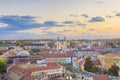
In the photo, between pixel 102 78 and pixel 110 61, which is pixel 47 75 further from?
pixel 110 61

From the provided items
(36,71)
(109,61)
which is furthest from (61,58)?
(36,71)

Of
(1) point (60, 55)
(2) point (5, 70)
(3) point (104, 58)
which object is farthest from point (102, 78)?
(1) point (60, 55)

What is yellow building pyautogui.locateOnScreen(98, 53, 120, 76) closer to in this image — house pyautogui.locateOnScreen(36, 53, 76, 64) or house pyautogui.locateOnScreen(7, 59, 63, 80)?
house pyautogui.locateOnScreen(36, 53, 76, 64)

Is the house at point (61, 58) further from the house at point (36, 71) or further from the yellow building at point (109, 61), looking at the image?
the house at point (36, 71)

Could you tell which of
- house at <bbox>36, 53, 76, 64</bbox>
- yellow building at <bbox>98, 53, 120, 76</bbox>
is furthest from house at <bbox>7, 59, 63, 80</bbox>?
house at <bbox>36, 53, 76, 64</bbox>

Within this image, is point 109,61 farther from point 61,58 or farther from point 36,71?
point 36,71

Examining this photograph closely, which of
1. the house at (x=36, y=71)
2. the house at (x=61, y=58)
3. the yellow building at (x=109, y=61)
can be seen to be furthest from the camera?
the house at (x=61, y=58)

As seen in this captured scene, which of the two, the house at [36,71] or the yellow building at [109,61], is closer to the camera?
the house at [36,71]

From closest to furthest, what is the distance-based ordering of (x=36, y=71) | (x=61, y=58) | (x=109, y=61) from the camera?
(x=36, y=71) → (x=109, y=61) → (x=61, y=58)

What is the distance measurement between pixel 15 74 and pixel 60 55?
71.4 ft

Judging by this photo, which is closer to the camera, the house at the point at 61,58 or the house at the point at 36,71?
the house at the point at 36,71

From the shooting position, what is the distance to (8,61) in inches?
1656

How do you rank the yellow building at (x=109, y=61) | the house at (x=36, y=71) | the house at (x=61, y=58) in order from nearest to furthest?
the house at (x=36, y=71)
the yellow building at (x=109, y=61)
the house at (x=61, y=58)

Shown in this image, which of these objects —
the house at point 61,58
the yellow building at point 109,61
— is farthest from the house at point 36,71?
the house at point 61,58
